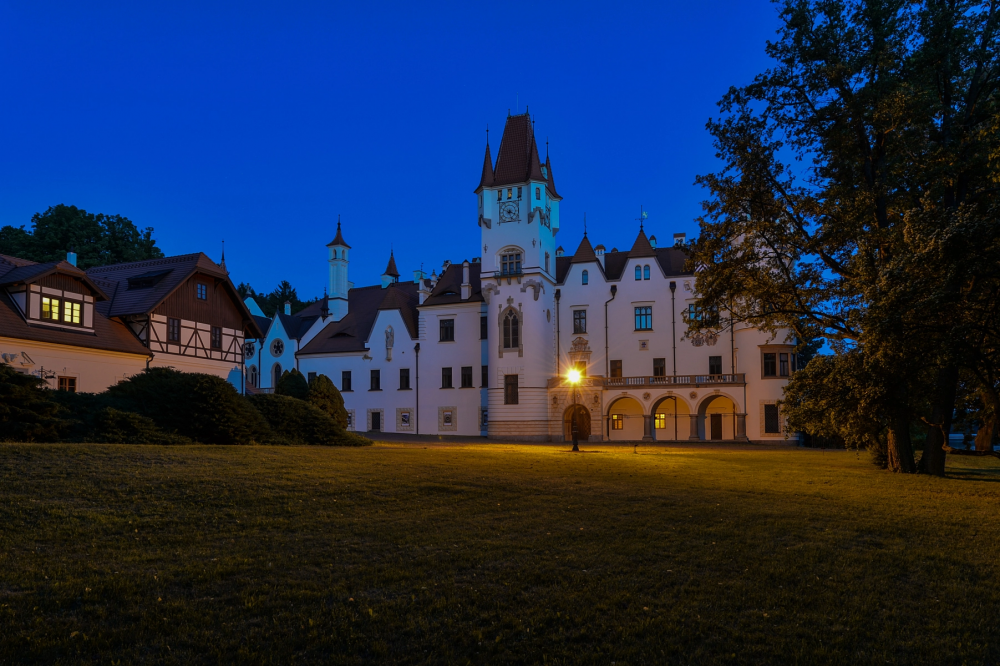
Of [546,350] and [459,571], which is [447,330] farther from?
[459,571]

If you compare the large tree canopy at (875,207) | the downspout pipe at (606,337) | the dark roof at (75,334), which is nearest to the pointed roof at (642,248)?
the downspout pipe at (606,337)

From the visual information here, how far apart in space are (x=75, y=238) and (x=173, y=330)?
24.2 meters

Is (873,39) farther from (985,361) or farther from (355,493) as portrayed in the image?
(355,493)

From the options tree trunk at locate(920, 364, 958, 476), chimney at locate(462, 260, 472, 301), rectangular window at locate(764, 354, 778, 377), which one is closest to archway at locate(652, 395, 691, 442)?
rectangular window at locate(764, 354, 778, 377)

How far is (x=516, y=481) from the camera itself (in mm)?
15297

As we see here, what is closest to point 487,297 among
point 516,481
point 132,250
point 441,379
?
point 441,379

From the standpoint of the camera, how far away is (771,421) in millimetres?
47625

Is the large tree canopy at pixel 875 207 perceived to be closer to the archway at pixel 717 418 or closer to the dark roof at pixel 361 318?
the archway at pixel 717 418

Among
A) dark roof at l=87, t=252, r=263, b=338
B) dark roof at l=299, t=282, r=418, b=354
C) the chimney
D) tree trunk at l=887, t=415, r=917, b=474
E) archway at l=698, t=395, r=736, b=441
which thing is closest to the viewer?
tree trunk at l=887, t=415, r=917, b=474

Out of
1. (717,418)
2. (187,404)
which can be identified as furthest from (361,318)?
(187,404)

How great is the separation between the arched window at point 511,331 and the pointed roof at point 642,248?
1086 cm

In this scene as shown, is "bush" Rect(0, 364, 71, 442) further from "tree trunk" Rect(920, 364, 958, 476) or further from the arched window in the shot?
the arched window

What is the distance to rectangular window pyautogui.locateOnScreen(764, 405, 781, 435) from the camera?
156 ft

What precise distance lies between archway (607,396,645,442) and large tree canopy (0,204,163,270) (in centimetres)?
4193
